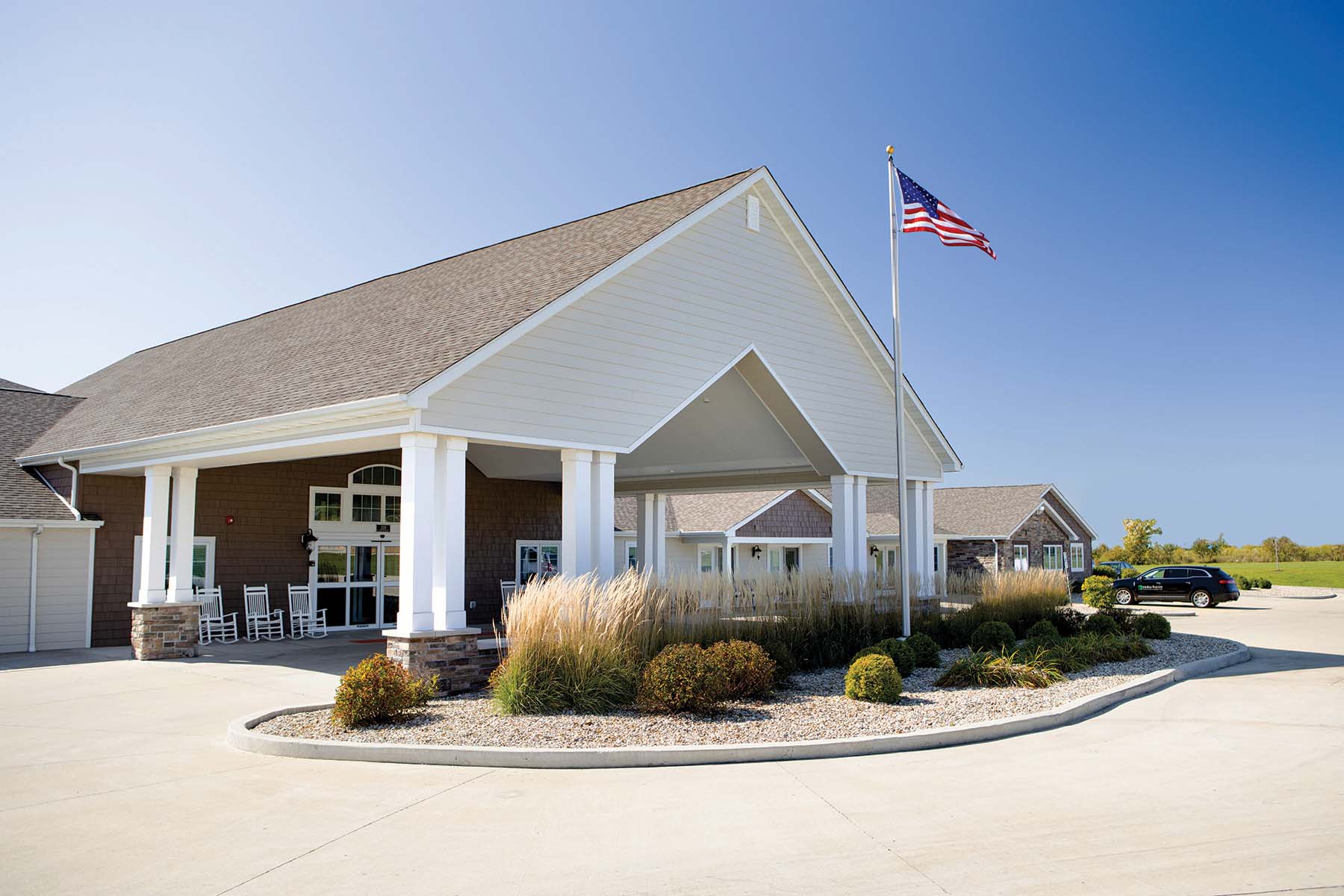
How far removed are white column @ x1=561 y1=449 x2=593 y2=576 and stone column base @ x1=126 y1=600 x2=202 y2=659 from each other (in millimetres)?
7440

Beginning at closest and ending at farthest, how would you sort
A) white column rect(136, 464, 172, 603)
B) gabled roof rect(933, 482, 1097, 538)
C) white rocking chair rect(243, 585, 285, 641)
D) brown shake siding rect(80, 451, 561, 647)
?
white column rect(136, 464, 172, 603), brown shake siding rect(80, 451, 561, 647), white rocking chair rect(243, 585, 285, 641), gabled roof rect(933, 482, 1097, 538)

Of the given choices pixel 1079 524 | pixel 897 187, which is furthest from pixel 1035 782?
pixel 1079 524

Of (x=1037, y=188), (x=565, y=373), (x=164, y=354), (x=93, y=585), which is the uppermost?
(x=1037, y=188)

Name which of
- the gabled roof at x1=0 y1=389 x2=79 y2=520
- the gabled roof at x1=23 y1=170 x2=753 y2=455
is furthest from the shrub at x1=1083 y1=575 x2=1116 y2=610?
the gabled roof at x1=0 y1=389 x2=79 y2=520

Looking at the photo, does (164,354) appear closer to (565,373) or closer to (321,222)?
(321,222)

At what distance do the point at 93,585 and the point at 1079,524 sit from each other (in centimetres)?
4387

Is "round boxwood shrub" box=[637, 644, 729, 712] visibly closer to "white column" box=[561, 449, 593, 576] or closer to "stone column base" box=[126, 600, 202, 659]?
"white column" box=[561, 449, 593, 576]

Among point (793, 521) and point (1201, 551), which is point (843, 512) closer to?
point (793, 521)

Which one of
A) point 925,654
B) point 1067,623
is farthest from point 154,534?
point 1067,623

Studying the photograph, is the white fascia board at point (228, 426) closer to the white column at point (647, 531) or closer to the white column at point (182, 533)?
the white column at point (182, 533)

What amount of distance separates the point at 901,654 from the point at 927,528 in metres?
6.21

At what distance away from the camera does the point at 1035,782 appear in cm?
741

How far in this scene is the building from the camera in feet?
37.5

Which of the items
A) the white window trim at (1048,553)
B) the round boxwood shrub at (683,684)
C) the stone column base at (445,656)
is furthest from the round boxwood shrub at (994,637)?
the white window trim at (1048,553)
